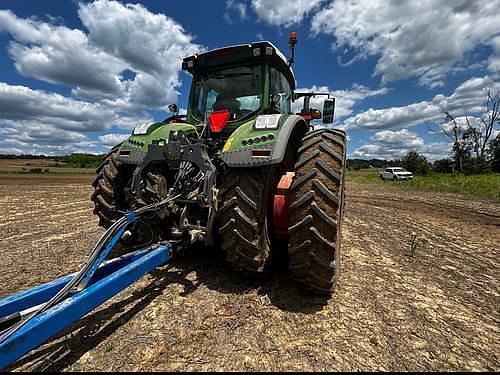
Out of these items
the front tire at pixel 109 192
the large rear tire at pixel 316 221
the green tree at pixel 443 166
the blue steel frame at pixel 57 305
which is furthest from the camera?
the green tree at pixel 443 166

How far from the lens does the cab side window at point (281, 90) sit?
3617 millimetres

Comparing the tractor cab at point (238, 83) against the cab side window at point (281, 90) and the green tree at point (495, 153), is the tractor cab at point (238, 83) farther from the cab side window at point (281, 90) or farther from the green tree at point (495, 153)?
the green tree at point (495, 153)

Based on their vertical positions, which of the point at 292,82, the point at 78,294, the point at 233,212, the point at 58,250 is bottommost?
the point at 58,250

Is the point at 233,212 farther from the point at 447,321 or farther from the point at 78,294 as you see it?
the point at 447,321

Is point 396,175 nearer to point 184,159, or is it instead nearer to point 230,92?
point 230,92

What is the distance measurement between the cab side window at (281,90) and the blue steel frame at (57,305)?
2599 millimetres

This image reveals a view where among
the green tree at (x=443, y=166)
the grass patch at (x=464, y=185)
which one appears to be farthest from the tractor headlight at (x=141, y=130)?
the green tree at (x=443, y=166)

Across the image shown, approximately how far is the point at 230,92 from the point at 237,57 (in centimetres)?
46

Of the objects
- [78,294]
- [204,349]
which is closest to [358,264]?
[204,349]

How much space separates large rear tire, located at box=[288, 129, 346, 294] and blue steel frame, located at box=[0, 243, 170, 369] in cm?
111

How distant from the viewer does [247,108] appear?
11.8ft

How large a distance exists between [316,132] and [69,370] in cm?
254

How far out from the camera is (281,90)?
391 cm

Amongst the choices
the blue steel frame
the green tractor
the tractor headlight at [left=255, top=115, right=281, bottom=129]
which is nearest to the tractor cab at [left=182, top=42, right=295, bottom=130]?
the green tractor
